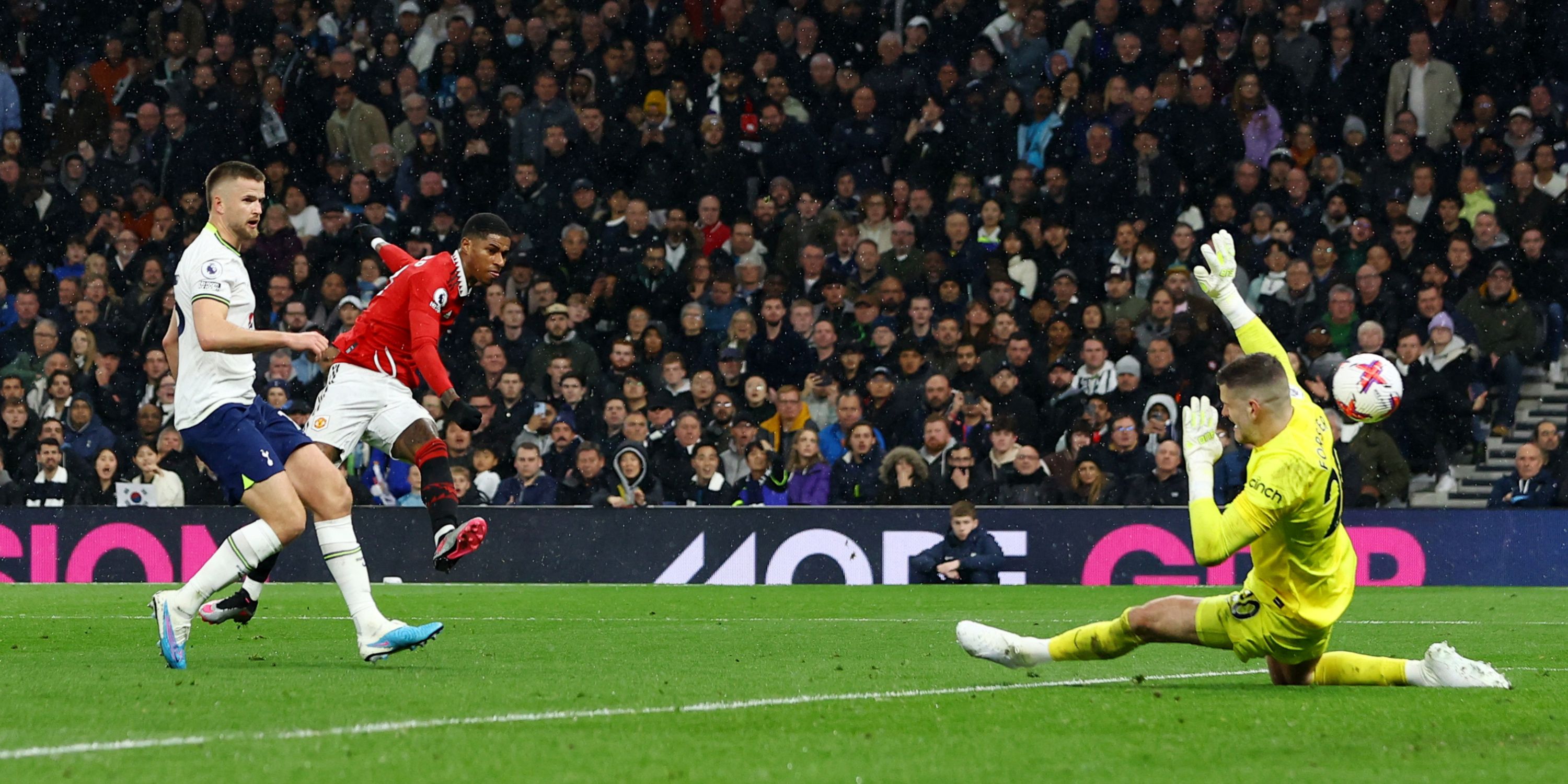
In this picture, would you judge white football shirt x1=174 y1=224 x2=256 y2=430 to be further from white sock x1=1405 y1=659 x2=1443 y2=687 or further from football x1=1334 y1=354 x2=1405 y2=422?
white sock x1=1405 y1=659 x2=1443 y2=687

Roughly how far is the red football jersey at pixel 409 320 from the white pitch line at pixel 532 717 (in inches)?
126

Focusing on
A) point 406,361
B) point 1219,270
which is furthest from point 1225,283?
point 406,361

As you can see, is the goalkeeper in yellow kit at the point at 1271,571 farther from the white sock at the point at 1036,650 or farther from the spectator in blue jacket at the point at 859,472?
the spectator in blue jacket at the point at 859,472

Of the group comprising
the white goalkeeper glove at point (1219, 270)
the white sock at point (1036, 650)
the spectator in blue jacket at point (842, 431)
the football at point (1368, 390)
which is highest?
the white goalkeeper glove at point (1219, 270)

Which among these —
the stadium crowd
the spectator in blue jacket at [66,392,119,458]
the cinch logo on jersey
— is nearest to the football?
the cinch logo on jersey

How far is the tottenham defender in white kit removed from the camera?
25.7ft

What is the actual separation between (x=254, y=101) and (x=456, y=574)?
7752mm

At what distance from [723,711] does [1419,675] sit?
263cm

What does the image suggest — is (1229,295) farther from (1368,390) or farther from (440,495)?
(440,495)

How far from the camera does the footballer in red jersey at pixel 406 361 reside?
30.4ft

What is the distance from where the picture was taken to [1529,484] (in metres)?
16.1

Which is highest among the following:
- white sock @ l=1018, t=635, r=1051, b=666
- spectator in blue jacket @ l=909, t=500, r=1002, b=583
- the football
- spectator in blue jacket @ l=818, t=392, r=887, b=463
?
the football

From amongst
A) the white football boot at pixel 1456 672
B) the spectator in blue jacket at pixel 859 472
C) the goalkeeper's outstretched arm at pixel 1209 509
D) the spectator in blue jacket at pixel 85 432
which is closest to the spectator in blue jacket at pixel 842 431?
the spectator in blue jacket at pixel 859 472

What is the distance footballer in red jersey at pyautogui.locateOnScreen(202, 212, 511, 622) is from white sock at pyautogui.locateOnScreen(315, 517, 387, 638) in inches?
38.1
